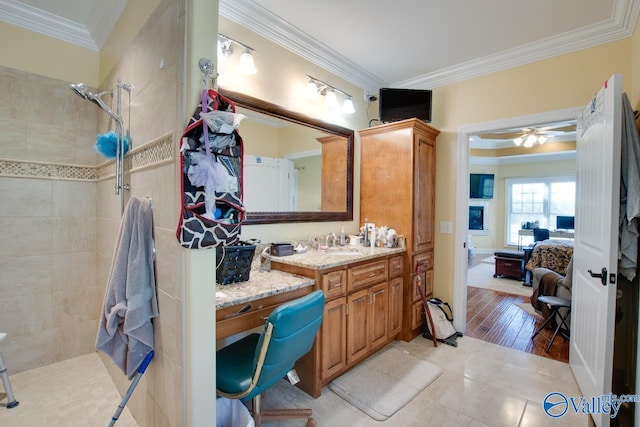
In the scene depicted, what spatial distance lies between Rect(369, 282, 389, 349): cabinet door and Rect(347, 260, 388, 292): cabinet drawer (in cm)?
8

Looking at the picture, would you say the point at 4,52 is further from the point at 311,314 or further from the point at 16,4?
the point at 311,314

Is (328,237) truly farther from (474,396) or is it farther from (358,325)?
(474,396)

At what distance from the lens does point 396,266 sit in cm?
280

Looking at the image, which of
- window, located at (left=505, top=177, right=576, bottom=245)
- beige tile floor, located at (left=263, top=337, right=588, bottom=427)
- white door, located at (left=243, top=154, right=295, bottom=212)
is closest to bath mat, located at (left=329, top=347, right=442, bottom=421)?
beige tile floor, located at (left=263, top=337, right=588, bottom=427)

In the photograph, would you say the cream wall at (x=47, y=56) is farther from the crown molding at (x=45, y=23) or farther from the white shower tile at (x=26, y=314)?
the white shower tile at (x=26, y=314)

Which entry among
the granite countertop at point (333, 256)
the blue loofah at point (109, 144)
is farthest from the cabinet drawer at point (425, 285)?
the blue loofah at point (109, 144)

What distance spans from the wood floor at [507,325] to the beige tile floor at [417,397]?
287mm

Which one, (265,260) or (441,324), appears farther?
(441,324)

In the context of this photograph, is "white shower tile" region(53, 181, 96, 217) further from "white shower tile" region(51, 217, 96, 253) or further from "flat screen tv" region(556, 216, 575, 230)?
"flat screen tv" region(556, 216, 575, 230)

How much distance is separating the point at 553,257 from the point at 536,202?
12.7 ft

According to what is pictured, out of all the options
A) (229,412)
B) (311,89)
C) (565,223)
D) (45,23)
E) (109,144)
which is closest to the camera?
(229,412)

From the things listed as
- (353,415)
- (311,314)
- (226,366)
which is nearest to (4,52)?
(226,366)

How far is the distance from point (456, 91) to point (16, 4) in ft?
12.4

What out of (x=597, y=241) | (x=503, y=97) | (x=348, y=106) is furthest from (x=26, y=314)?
(x=503, y=97)
